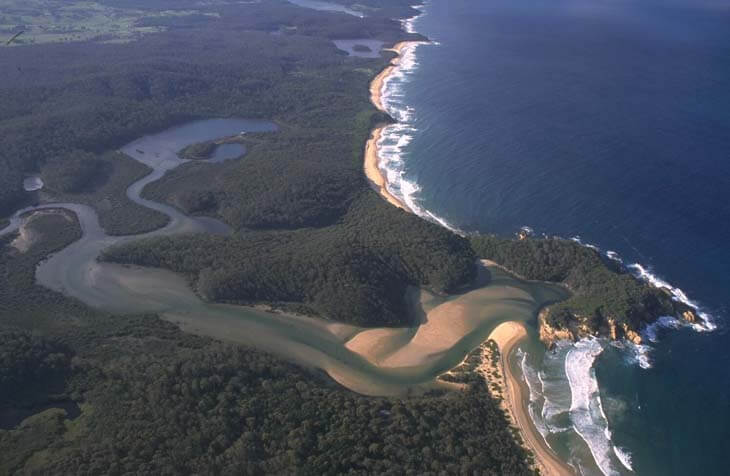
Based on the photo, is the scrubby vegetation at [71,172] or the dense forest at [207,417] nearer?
the dense forest at [207,417]

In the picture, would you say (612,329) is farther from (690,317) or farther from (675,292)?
(675,292)

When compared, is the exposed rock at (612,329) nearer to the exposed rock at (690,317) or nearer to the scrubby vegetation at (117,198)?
the exposed rock at (690,317)

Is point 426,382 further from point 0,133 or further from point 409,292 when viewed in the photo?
point 0,133

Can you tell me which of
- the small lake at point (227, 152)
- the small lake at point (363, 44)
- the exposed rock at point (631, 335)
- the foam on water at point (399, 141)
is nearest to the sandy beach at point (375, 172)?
the foam on water at point (399, 141)

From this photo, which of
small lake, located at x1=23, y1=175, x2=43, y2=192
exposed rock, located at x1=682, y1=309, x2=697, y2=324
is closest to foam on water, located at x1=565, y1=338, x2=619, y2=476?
exposed rock, located at x1=682, y1=309, x2=697, y2=324

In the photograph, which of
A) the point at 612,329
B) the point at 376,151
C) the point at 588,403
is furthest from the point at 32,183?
the point at 612,329

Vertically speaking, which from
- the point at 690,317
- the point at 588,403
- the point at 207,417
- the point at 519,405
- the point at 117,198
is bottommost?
the point at 117,198

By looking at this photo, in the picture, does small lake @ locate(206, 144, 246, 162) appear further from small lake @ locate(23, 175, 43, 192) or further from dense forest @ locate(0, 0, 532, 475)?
small lake @ locate(23, 175, 43, 192)
